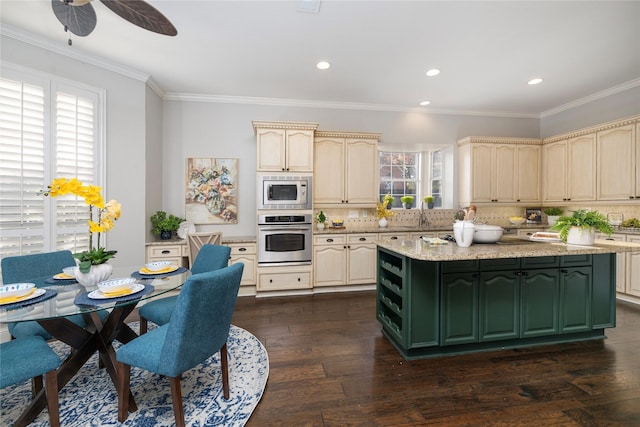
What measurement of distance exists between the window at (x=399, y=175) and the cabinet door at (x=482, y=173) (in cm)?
93

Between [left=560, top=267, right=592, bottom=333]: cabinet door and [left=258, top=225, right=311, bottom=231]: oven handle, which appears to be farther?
[left=258, top=225, right=311, bottom=231]: oven handle

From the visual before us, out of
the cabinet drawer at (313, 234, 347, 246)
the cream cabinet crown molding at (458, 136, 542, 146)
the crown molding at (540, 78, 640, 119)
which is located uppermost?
the crown molding at (540, 78, 640, 119)

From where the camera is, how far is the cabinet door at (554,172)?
4.49 m

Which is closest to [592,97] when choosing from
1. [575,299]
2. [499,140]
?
[499,140]

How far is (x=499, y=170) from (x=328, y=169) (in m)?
2.97

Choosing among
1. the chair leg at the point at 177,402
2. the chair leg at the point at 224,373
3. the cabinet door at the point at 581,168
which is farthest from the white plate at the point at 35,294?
the cabinet door at the point at 581,168

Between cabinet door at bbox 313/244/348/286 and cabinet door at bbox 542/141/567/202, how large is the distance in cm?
368

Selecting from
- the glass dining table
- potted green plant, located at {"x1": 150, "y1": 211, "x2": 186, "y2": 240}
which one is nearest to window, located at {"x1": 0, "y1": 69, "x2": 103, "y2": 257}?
potted green plant, located at {"x1": 150, "y1": 211, "x2": 186, "y2": 240}

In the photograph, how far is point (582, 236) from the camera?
8.00 ft

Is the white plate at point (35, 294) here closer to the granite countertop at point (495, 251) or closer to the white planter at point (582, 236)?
the granite countertop at point (495, 251)

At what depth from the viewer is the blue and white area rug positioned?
65.2 inches

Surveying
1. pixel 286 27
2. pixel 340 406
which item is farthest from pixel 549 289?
pixel 286 27

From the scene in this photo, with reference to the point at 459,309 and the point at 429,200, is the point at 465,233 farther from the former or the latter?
the point at 429,200

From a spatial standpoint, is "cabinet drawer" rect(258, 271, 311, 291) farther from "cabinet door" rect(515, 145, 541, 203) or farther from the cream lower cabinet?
"cabinet door" rect(515, 145, 541, 203)
